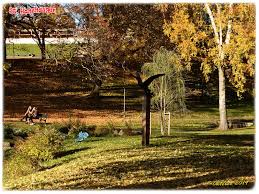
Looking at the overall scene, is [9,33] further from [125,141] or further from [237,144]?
[237,144]

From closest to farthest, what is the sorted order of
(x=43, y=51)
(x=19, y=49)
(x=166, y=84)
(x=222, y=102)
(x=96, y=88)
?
(x=19, y=49) < (x=166, y=84) < (x=43, y=51) < (x=96, y=88) < (x=222, y=102)

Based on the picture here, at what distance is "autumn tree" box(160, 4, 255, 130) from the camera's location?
16578mm

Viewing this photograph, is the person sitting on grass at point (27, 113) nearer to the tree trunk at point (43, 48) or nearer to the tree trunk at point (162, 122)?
the tree trunk at point (43, 48)

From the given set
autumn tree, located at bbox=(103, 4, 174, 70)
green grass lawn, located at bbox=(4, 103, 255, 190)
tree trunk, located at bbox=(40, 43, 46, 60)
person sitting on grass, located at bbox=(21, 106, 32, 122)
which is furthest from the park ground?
autumn tree, located at bbox=(103, 4, 174, 70)

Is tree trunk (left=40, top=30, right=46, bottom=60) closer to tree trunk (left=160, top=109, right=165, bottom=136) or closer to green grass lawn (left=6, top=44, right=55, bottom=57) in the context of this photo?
green grass lawn (left=6, top=44, right=55, bottom=57)

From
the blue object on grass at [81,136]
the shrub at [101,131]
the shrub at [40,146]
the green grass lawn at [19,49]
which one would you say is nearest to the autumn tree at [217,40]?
the shrub at [101,131]

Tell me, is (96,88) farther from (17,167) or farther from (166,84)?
(17,167)

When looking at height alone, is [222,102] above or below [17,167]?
above

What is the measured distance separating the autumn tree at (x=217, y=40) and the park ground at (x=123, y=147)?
46.2 inches

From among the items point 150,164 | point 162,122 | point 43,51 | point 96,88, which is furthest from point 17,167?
point 162,122

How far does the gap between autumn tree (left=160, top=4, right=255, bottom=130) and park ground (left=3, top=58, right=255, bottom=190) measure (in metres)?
1.17

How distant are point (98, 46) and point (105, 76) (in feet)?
8.20

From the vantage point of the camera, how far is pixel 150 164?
10445 millimetres

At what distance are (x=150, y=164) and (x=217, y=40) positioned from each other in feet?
26.8
